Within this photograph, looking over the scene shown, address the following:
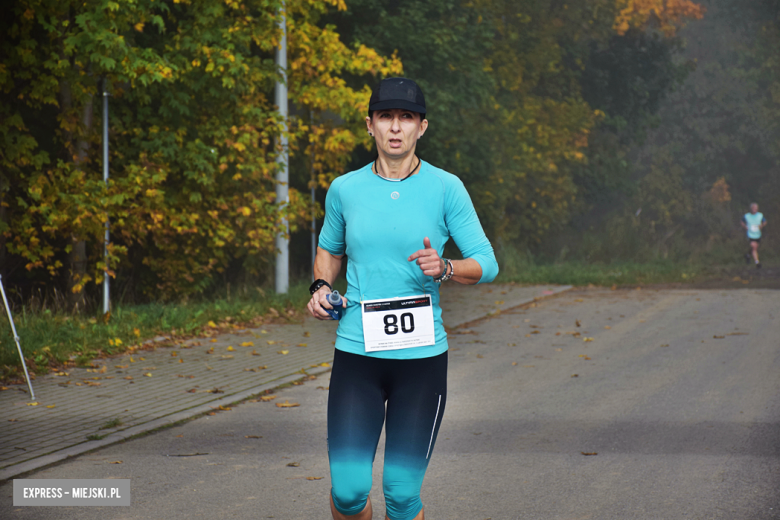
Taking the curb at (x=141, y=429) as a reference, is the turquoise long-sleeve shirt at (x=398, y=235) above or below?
above

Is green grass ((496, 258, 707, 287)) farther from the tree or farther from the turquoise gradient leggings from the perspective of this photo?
the turquoise gradient leggings

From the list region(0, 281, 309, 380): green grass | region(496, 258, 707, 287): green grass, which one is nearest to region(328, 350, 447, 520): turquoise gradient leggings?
region(0, 281, 309, 380): green grass

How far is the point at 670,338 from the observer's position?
39.7 feet

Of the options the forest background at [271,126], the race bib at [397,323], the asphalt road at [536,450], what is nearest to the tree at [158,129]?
the forest background at [271,126]

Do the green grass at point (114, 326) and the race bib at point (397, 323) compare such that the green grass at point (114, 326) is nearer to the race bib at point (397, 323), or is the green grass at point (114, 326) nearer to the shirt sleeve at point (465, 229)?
the race bib at point (397, 323)

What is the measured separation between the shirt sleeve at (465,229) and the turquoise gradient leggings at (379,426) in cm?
41

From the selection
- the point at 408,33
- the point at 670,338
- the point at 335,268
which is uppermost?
the point at 408,33

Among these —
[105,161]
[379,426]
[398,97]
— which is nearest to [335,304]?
[379,426]

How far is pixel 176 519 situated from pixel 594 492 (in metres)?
2.38

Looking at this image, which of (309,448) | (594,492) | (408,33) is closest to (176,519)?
(309,448)

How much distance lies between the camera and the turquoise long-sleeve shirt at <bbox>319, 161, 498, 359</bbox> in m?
3.34

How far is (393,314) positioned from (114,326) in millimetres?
8610

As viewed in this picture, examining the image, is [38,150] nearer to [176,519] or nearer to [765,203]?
[176,519]

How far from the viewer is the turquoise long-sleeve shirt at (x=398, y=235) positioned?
334 cm
